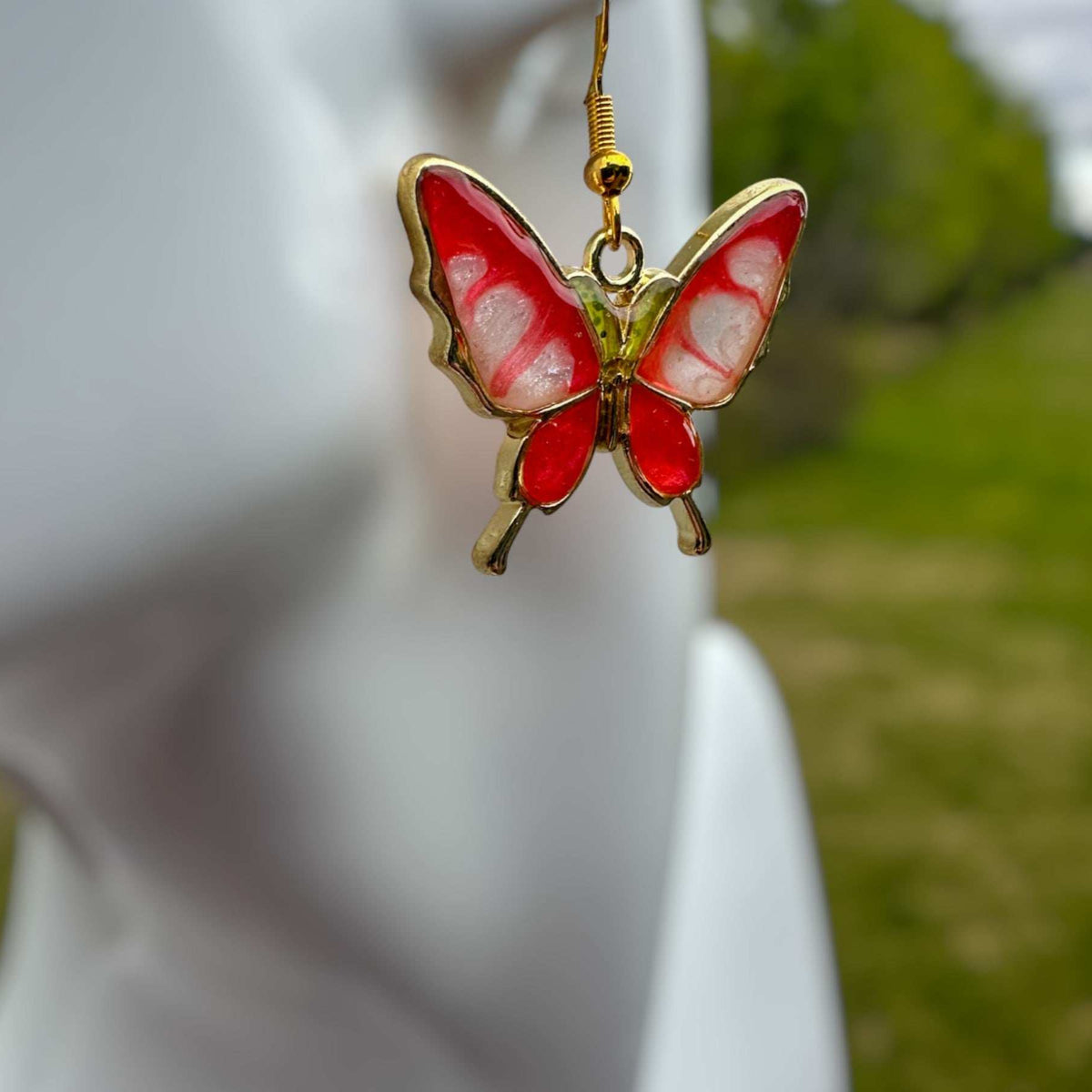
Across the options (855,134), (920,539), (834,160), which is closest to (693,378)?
(920,539)

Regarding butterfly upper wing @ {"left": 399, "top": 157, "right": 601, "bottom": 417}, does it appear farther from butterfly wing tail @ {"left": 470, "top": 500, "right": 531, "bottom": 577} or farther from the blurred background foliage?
the blurred background foliage

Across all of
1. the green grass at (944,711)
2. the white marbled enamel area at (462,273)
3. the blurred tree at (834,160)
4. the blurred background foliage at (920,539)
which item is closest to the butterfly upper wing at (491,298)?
the white marbled enamel area at (462,273)

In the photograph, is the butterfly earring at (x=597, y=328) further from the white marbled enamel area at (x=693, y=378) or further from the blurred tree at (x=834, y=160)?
the blurred tree at (x=834, y=160)

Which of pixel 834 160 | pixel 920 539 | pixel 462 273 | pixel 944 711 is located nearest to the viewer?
pixel 462 273

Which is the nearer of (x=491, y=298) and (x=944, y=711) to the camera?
(x=491, y=298)

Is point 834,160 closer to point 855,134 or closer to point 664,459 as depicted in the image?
point 855,134
